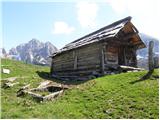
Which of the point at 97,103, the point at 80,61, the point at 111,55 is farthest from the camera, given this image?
the point at 80,61

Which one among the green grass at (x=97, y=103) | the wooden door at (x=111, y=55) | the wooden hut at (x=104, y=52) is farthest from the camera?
the wooden door at (x=111, y=55)

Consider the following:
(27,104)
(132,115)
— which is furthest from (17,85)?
(132,115)

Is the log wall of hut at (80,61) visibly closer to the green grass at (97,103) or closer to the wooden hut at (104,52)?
the wooden hut at (104,52)

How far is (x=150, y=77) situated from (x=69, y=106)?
700cm

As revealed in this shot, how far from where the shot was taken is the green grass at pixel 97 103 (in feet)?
38.1

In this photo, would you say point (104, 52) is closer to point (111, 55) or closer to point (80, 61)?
point (111, 55)

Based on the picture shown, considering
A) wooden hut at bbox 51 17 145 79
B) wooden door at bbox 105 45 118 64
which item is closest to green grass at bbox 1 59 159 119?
wooden hut at bbox 51 17 145 79

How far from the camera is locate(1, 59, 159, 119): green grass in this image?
38.1 feet

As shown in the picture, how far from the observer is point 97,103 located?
13250mm

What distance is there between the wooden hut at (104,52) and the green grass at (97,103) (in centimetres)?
830

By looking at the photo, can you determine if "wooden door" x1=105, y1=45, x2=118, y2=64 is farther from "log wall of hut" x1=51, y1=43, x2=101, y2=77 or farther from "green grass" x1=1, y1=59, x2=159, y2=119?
"green grass" x1=1, y1=59, x2=159, y2=119

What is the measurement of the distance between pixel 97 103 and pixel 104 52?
13249mm

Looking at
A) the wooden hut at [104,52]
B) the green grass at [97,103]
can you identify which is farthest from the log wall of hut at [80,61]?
the green grass at [97,103]

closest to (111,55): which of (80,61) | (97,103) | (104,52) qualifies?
(104,52)
